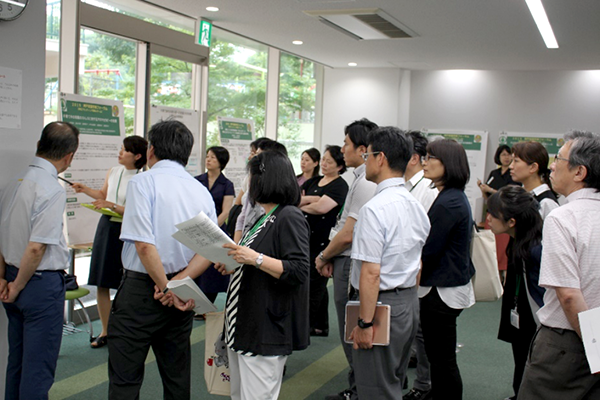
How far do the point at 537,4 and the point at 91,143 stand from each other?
4.51 metres

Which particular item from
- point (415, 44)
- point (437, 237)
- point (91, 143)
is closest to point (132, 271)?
point (437, 237)

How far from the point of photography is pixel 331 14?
249 inches

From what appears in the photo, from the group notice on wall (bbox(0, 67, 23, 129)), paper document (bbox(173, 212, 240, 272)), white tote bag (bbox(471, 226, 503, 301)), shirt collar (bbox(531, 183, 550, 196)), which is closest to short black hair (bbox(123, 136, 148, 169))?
notice on wall (bbox(0, 67, 23, 129))

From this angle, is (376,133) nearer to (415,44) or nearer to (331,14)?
(331,14)

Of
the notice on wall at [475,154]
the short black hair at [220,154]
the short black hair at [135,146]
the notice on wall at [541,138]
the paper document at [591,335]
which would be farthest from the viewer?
the notice on wall at [475,154]

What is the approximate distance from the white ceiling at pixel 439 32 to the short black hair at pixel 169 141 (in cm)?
365

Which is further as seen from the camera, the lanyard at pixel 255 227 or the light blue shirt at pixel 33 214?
the light blue shirt at pixel 33 214

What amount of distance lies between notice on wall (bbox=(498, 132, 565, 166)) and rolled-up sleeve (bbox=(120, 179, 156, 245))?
878 centimetres

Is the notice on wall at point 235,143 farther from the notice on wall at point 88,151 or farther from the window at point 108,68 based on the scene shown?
the notice on wall at point 88,151

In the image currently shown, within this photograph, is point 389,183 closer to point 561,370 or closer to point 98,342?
point 561,370

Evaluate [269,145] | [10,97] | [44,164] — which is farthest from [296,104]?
[44,164]

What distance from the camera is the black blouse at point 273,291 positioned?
2391mm

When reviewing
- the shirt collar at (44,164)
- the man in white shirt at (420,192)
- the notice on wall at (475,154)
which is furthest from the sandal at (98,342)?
the notice on wall at (475,154)

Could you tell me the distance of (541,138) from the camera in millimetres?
10062
